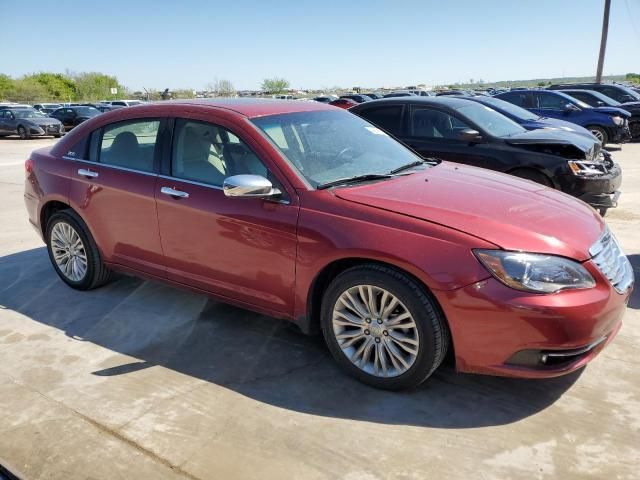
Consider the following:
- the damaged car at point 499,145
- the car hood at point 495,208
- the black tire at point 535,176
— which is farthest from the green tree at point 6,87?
the car hood at point 495,208

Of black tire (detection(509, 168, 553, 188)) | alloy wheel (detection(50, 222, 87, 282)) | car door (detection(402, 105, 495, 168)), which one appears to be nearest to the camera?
Answer: alloy wheel (detection(50, 222, 87, 282))

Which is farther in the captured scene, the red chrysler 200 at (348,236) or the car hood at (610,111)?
the car hood at (610,111)

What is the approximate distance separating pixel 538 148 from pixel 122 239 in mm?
4837

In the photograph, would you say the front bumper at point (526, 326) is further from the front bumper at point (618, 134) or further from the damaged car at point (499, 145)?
the front bumper at point (618, 134)

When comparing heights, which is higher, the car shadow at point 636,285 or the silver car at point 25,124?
the silver car at point 25,124

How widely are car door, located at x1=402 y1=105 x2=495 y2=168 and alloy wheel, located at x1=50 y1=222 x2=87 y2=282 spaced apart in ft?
13.9

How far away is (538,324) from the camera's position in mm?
2559

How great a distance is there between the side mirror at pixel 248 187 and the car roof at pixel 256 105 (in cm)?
67

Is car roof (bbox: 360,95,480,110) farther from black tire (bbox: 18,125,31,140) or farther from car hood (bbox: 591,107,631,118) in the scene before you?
black tire (bbox: 18,125,31,140)

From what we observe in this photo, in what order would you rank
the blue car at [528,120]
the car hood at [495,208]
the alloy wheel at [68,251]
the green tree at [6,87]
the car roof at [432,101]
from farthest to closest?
the green tree at [6,87] < the blue car at [528,120] < the car roof at [432,101] < the alloy wheel at [68,251] < the car hood at [495,208]

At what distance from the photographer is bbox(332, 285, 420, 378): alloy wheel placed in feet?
9.51

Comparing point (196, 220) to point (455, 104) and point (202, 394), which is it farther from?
point (455, 104)

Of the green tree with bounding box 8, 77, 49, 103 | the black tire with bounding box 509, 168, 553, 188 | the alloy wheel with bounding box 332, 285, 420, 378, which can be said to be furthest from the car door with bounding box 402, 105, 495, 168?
the green tree with bounding box 8, 77, 49, 103

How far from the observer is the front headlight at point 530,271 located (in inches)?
102
